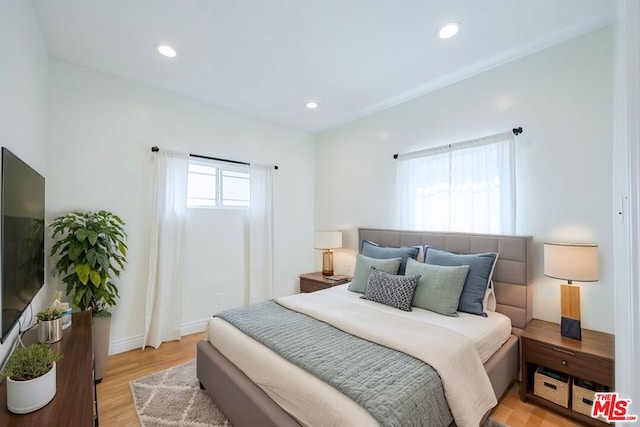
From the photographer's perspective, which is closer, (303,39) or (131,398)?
(131,398)

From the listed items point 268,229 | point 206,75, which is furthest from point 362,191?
point 206,75

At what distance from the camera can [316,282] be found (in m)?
3.65

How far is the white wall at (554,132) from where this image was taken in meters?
2.07

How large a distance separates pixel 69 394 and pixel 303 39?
2.57 m

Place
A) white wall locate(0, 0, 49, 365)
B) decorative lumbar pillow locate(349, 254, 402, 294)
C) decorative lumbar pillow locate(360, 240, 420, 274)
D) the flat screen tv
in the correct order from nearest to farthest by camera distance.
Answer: the flat screen tv, white wall locate(0, 0, 49, 365), decorative lumbar pillow locate(349, 254, 402, 294), decorative lumbar pillow locate(360, 240, 420, 274)

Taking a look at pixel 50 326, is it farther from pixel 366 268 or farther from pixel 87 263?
pixel 366 268

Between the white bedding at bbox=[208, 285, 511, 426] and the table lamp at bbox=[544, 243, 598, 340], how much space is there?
38 cm

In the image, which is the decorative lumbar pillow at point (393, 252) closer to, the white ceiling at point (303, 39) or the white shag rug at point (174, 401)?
the white ceiling at point (303, 39)

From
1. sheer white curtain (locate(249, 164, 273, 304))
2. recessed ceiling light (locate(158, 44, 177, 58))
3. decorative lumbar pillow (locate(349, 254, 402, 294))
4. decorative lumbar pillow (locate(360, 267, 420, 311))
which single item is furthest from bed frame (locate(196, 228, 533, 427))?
recessed ceiling light (locate(158, 44, 177, 58))

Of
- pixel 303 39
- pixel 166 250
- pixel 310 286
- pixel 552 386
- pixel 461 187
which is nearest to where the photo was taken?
pixel 552 386

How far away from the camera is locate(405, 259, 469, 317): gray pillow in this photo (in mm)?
2225

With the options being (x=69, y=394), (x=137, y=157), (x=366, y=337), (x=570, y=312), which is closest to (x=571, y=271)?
(x=570, y=312)

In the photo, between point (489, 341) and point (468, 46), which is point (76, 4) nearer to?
point (468, 46)

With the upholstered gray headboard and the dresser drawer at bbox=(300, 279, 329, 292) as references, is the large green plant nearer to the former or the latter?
the dresser drawer at bbox=(300, 279, 329, 292)
